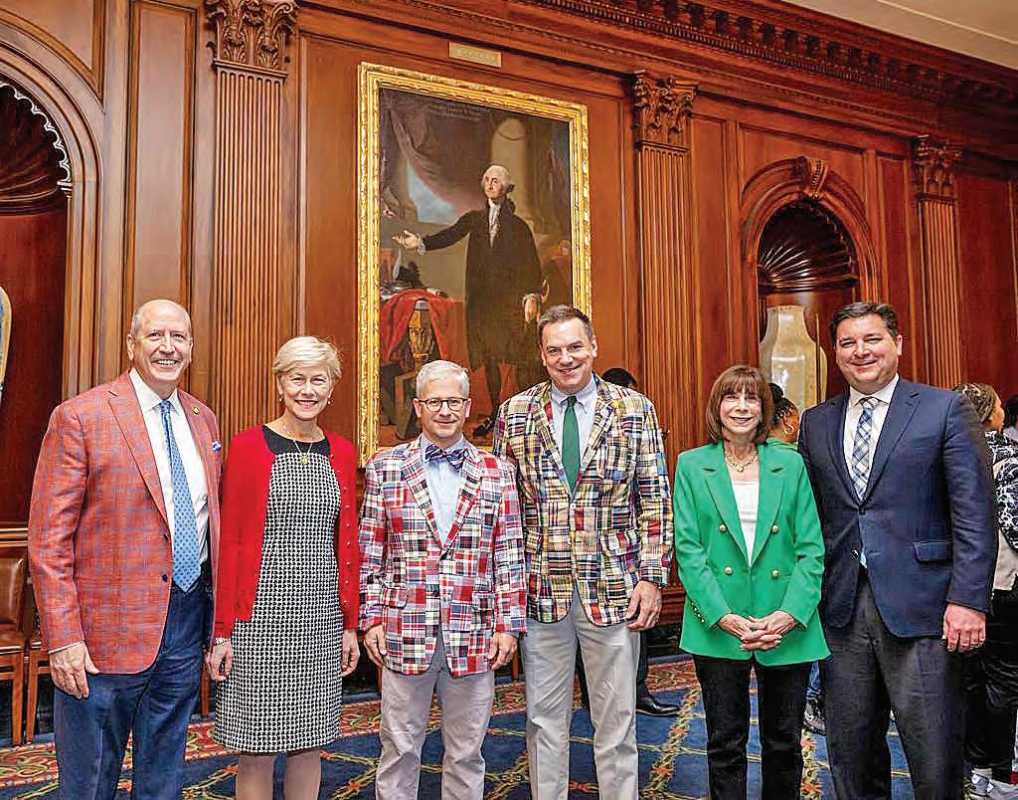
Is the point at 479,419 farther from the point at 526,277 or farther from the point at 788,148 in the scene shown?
the point at 788,148

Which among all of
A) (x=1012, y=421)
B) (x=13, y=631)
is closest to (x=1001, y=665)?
(x=1012, y=421)

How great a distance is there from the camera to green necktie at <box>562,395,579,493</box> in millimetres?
3170

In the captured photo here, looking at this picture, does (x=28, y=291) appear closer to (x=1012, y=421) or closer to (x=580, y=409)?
(x=580, y=409)

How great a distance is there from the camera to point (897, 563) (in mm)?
2842

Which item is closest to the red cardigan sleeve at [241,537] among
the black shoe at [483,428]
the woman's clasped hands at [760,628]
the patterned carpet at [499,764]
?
the patterned carpet at [499,764]

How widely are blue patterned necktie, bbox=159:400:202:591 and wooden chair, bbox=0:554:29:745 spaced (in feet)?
8.42

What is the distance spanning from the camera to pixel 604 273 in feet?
22.5

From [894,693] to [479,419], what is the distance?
3.79m

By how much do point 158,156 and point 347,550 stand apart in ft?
11.4

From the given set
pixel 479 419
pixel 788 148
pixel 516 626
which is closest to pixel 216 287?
pixel 479 419

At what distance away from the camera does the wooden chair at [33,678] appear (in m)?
4.60

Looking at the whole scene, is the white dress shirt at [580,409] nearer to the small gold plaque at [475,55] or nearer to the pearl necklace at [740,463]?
the pearl necklace at [740,463]

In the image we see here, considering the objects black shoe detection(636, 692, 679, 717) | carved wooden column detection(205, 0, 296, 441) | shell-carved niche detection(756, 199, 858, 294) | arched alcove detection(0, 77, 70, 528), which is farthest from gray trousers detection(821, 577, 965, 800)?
shell-carved niche detection(756, 199, 858, 294)

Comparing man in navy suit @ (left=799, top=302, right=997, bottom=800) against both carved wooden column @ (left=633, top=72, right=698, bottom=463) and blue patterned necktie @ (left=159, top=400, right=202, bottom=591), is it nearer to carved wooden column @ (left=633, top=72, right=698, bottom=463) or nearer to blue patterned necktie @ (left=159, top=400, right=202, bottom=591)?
blue patterned necktie @ (left=159, top=400, right=202, bottom=591)
